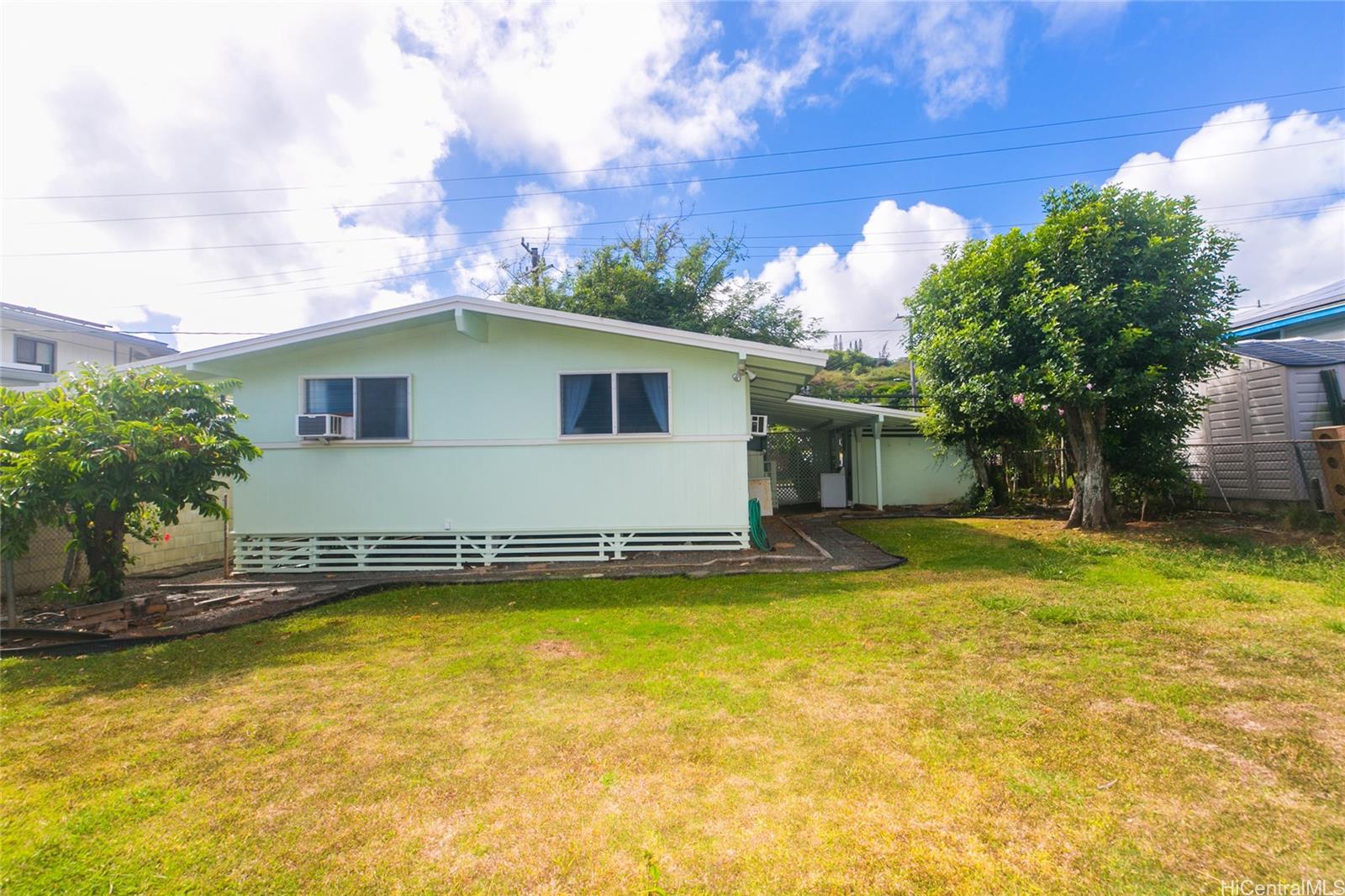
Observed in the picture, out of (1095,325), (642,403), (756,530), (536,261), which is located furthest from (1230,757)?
(536,261)

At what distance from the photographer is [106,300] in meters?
18.0

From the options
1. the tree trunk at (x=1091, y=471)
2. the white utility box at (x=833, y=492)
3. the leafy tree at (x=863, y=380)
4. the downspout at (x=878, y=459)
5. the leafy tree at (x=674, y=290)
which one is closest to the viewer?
the tree trunk at (x=1091, y=471)

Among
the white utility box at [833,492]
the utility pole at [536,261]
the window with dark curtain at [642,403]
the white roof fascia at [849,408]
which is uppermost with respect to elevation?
the utility pole at [536,261]

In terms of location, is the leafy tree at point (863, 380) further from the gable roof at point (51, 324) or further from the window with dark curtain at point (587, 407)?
the gable roof at point (51, 324)

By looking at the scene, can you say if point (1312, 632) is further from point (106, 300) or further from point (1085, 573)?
point (106, 300)

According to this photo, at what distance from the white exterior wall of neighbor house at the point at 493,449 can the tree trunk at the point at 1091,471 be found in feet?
18.3

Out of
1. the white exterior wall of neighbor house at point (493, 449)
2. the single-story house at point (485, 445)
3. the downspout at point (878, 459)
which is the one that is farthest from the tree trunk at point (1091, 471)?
the white exterior wall of neighbor house at point (493, 449)

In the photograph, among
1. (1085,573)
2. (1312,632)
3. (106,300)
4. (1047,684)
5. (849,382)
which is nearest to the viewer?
(1047,684)

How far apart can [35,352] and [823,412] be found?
25930 mm

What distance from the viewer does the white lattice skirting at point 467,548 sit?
7.66 metres

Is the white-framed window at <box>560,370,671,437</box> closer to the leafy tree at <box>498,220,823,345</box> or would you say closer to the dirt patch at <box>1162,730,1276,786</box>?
the dirt patch at <box>1162,730,1276,786</box>

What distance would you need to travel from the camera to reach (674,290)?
17.9 m

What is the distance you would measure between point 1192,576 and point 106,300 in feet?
88.7

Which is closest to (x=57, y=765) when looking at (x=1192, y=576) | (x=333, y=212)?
(x=1192, y=576)
